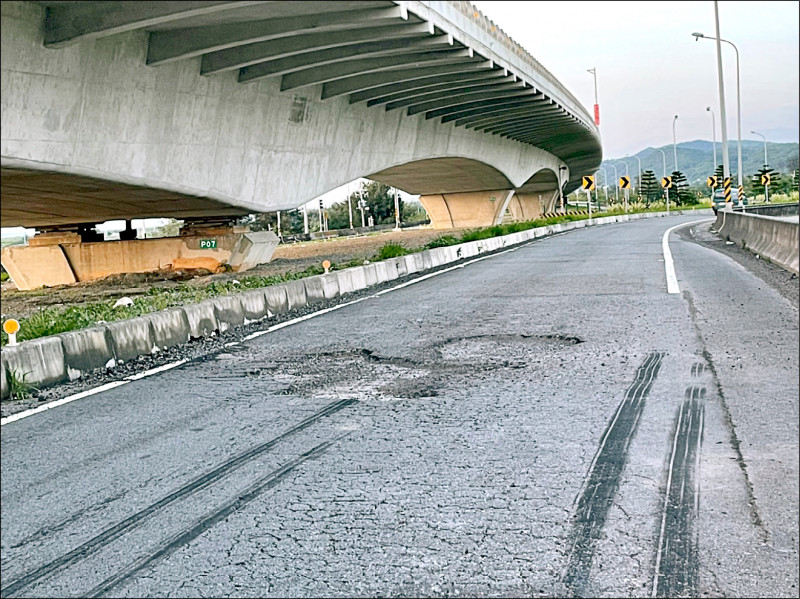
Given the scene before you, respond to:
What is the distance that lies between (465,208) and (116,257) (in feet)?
109

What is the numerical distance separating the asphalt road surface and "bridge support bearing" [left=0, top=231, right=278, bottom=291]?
48.7 ft

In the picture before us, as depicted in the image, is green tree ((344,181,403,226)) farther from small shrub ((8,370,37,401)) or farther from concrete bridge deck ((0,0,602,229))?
small shrub ((8,370,37,401))

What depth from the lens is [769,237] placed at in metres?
18.9

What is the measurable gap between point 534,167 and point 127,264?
3704 centimetres

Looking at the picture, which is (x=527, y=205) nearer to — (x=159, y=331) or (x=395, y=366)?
(x=159, y=331)

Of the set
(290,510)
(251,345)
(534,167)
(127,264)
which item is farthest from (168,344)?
(534,167)

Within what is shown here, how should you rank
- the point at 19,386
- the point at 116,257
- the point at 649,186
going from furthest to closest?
1. the point at 649,186
2. the point at 116,257
3. the point at 19,386

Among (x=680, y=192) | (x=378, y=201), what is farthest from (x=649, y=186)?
(x=378, y=201)

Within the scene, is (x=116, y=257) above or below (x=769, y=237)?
above

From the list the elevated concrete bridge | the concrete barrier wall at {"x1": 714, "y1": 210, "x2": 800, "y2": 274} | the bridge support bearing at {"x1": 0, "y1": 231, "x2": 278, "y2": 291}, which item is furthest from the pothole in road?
the bridge support bearing at {"x1": 0, "y1": 231, "x2": 278, "y2": 291}

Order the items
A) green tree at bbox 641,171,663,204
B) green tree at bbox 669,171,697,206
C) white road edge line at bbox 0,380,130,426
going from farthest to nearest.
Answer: green tree at bbox 641,171,663,204, green tree at bbox 669,171,697,206, white road edge line at bbox 0,380,130,426

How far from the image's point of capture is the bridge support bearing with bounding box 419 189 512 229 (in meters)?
53.6

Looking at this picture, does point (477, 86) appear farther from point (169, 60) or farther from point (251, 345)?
point (251, 345)

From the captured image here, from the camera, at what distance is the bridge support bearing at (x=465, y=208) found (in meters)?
53.6
